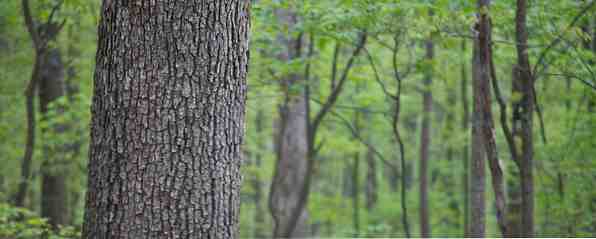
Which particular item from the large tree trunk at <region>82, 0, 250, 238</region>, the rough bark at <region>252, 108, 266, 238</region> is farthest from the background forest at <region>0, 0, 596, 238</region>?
the rough bark at <region>252, 108, 266, 238</region>

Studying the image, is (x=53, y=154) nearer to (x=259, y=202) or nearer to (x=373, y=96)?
(x=373, y=96)

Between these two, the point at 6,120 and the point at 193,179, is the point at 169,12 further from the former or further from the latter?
the point at 6,120

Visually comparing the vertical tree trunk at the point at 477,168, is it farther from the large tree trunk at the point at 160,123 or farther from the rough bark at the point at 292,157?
the rough bark at the point at 292,157

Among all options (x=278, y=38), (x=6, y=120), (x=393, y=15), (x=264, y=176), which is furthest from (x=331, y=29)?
(x=264, y=176)

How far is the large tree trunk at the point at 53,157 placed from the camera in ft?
30.6

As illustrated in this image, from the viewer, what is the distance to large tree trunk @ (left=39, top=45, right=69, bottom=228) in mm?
9320

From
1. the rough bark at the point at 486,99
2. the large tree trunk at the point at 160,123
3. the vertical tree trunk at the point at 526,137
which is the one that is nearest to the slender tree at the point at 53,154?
the large tree trunk at the point at 160,123

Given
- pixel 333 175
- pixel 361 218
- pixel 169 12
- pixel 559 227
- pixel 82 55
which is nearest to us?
pixel 169 12

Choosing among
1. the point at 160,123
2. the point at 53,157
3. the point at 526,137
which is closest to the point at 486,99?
the point at 526,137

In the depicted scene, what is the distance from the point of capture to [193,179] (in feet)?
8.66

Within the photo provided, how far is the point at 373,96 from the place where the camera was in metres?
9.36

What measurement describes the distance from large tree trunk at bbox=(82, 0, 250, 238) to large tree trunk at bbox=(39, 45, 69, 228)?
6989 mm

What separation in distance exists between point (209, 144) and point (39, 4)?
5.38 m

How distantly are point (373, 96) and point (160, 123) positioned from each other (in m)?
Answer: 7.08
